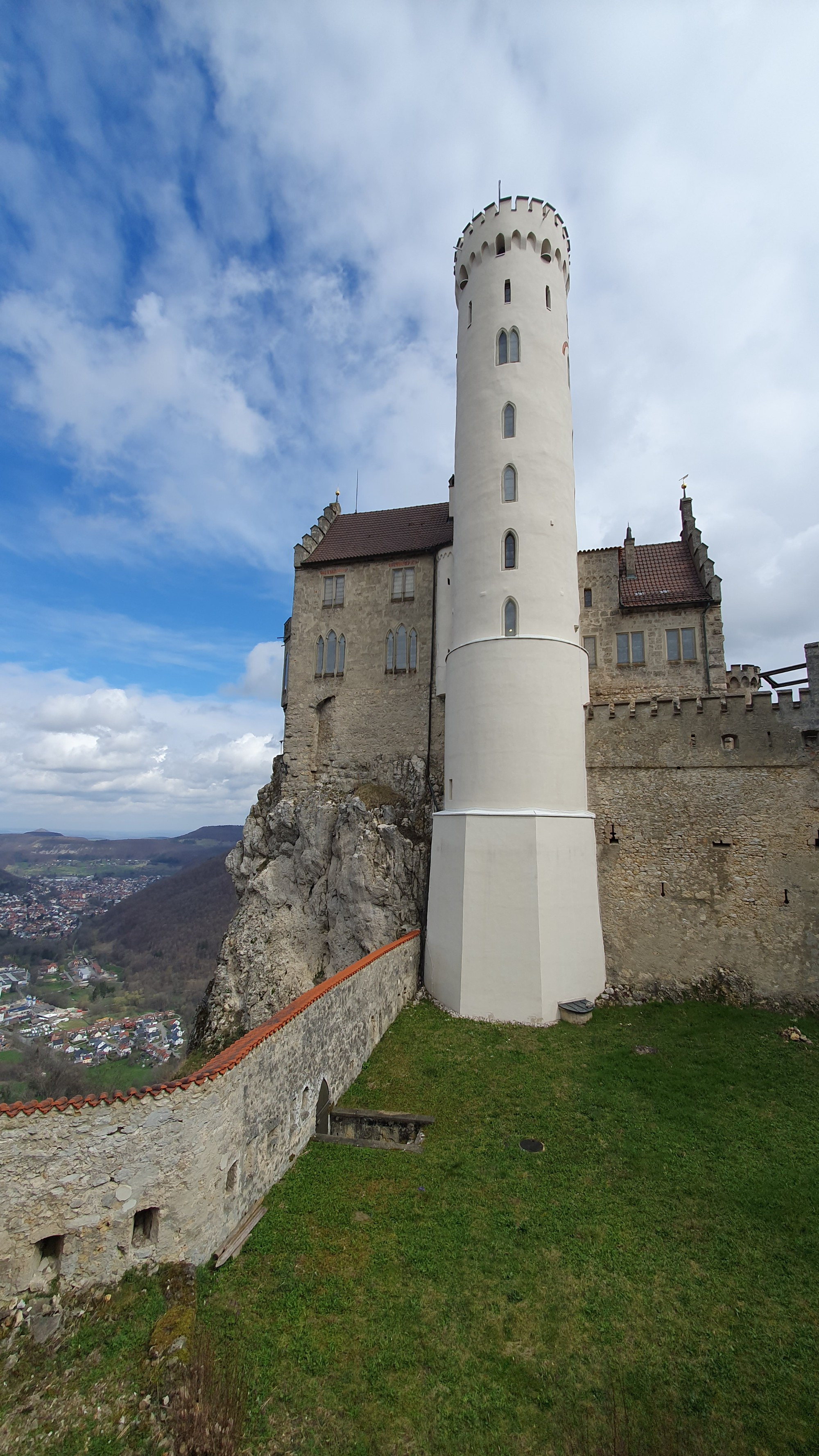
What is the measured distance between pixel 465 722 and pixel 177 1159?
41.8 feet

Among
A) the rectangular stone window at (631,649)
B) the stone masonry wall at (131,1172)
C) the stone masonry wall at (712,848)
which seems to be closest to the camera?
the stone masonry wall at (131,1172)

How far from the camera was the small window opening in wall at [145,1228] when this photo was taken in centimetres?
763

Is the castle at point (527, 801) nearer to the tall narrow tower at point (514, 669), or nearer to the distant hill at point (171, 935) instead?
the tall narrow tower at point (514, 669)

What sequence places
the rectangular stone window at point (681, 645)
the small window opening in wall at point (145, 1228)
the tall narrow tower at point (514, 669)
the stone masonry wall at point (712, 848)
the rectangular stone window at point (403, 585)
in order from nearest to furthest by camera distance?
the small window opening in wall at point (145, 1228)
the tall narrow tower at point (514, 669)
the stone masonry wall at point (712, 848)
the rectangular stone window at point (681, 645)
the rectangular stone window at point (403, 585)

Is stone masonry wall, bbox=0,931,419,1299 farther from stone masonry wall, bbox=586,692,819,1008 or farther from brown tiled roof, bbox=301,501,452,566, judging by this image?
brown tiled roof, bbox=301,501,452,566

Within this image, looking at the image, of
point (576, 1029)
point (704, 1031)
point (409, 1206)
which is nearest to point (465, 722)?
point (576, 1029)

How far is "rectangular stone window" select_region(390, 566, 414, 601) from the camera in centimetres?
2533

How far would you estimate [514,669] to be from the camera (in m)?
17.7

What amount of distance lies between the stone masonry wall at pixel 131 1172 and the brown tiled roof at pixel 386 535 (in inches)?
813

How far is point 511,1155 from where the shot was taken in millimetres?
10234

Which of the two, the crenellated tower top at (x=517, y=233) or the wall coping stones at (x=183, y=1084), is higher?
the crenellated tower top at (x=517, y=233)

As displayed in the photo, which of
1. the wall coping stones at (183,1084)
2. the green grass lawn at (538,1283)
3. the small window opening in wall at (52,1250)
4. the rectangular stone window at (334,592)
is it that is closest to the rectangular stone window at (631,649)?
the rectangular stone window at (334,592)

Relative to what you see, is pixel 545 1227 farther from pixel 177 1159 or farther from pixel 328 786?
pixel 328 786

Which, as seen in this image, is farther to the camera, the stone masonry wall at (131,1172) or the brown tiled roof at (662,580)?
the brown tiled roof at (662,580)
